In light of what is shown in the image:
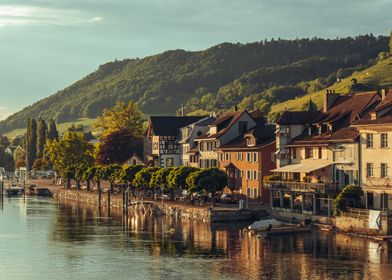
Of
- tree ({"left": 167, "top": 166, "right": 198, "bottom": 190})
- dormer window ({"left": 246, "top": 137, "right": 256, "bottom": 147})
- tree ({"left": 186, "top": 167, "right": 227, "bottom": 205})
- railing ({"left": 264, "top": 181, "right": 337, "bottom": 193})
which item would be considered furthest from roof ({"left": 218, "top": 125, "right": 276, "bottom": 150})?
railing ({"left": 264, "top": 181, "right": 337, "bottom": 193})

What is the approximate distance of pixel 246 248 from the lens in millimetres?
99250

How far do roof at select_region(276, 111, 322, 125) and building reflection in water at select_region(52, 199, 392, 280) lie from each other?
64.1 ft

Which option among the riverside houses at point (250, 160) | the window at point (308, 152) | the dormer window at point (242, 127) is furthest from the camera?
the dormer window at point (242, 127)

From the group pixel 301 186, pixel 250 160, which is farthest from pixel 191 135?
pixel 301 186

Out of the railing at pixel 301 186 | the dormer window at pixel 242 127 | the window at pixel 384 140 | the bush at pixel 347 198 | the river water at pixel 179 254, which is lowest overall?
the river water at pixel 179 254

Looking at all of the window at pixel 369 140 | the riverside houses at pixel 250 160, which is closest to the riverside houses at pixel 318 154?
the window at pixel 369 140

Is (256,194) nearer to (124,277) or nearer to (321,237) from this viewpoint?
(321,237)

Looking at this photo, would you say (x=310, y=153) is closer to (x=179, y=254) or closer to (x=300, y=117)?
(x=300, y=117)

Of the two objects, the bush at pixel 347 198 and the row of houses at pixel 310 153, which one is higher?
the row of houses at pixel 310 153

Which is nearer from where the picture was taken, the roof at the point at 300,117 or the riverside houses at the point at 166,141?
the roof at the point at 300,117

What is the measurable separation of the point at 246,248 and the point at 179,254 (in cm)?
764

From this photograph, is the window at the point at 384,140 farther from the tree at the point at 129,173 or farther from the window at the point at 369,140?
the tree at the point at 129,173

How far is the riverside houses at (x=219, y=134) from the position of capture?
160m

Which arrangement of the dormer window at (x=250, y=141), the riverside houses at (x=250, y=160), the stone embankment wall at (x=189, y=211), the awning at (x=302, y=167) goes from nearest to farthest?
1. the awning at (x=302, y=167)
2. the stone embankment wall at (x=189, y=211)
3. the riverside houses at (x=250, y=160)
4. the dormer window at (x=250, y=141)
